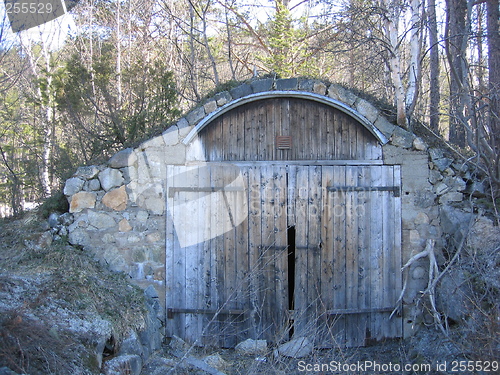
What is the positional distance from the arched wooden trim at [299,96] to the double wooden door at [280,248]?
412mm

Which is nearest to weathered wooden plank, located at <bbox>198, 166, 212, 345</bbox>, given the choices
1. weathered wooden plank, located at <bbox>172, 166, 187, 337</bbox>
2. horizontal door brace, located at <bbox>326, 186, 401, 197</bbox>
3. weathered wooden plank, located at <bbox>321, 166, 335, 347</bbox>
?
weathered wooden plank, located at <bbox>172, 166, 187, 337</bbox>

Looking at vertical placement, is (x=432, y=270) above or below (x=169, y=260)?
below

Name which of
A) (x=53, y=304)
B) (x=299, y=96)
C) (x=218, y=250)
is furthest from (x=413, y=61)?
(x=53, y=304)

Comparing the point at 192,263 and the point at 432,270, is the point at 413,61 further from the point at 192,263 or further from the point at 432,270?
the point at 192,263

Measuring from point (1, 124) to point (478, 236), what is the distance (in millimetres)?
12035

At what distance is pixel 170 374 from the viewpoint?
400 centimetres

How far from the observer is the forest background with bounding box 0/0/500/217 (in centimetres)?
570

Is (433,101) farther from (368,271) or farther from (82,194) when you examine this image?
(82,194)

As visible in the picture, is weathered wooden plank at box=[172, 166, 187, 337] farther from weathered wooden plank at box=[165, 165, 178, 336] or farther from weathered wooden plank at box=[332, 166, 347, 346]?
weathered wooden plank at box=[332, 166, 347, 346]

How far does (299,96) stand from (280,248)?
1.90 metres

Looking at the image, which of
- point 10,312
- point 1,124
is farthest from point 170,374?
point 1,124

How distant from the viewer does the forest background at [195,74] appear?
225 inches

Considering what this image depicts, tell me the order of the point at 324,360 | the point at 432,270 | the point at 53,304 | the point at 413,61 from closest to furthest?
1. the point at 53,304
2. the point at 324,360
3. the point at 432,270
4. the point at 413,61

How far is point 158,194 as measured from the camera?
17.6 ft
